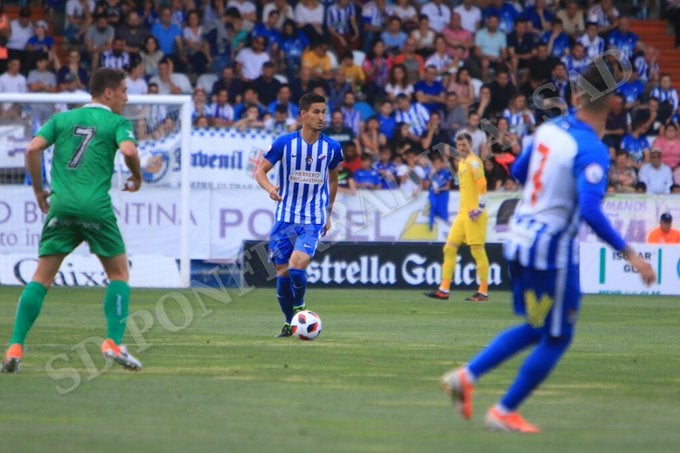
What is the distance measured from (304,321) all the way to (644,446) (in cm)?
588

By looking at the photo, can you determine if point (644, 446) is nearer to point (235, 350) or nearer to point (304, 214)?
point (235, 350)

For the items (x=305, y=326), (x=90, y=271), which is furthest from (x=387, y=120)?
(x=305, y=326)

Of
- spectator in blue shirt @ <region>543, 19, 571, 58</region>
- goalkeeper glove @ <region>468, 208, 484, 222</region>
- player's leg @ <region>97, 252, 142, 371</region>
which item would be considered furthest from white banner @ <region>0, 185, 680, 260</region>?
player's leg @ <region>97, 252, 142, 371</region>

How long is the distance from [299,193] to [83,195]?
360 cm

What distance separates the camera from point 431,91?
25203 millimetres

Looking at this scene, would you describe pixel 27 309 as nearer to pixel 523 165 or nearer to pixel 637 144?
pixel 523 165

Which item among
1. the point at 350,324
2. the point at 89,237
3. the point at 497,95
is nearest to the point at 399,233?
the point at 497,95

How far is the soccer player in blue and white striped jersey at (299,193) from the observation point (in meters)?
12.5

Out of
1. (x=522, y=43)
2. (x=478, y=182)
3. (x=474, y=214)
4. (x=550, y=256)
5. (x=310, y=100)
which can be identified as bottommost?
(x=474, y=214)

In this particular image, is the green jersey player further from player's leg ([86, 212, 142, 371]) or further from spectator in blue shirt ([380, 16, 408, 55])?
spectator in blue shirt ([380, 16, 408, 55])

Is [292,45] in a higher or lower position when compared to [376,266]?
higher

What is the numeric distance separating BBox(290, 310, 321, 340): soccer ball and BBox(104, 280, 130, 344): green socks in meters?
2.91

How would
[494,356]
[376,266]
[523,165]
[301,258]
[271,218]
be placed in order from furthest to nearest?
[271,218] < [376,266] < [301,258] < [523,165] < [494,356]

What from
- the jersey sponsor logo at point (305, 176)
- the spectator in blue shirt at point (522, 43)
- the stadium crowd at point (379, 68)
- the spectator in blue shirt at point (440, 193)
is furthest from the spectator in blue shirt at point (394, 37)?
the jersey sponsor logo at point (305, 176)
